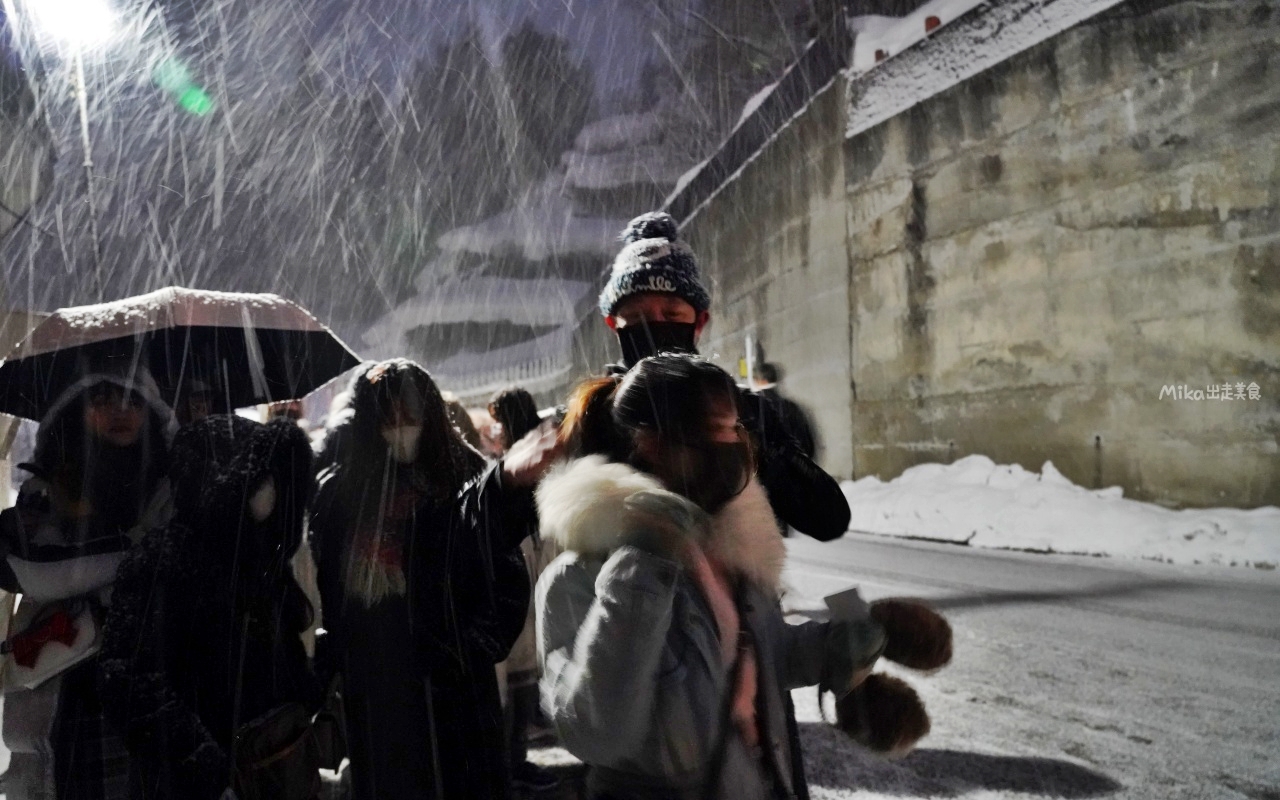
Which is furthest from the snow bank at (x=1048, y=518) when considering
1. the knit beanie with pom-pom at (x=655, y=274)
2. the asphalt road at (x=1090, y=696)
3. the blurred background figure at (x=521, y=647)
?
the knit beanie with pom-pom at (x=655, y=274)

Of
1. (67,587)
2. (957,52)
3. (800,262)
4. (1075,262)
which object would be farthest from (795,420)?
(800,262)

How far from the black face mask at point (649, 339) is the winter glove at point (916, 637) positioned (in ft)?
2.96

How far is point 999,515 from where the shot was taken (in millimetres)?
11359

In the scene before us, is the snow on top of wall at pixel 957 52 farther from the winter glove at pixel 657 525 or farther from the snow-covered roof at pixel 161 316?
the winter glove at pixel 657 525

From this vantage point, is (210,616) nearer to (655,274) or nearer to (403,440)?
(403,440)

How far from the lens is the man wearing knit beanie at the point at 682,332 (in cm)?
183

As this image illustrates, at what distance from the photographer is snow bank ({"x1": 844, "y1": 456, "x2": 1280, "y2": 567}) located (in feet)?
28.8

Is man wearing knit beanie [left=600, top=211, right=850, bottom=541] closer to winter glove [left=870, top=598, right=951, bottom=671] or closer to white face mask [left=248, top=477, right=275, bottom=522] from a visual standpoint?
winter glove [left=870, top=598, right=951, bottom=671]

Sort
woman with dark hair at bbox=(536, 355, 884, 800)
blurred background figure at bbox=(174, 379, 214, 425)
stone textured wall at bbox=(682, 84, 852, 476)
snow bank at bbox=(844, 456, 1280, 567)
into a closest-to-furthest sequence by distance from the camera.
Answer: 1. woman with dark hair at bbox=(536, 355, 884, 800)
2. blurred background figure at bbox=(174, 379, 214, 425)
3. snow bank at bbox=(844, 456, 1280, 567)
4. stone textured wall at bbox=(682, 84, 852, 476)

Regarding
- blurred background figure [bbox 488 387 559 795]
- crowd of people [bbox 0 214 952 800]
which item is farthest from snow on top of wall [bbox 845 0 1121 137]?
crowd of people [bbox 0 214 952 800]

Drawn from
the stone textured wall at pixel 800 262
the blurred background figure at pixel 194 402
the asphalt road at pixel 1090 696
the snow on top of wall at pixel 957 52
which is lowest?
the asphalt road at pixel 1090 696

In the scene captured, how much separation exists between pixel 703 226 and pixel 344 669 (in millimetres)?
22572

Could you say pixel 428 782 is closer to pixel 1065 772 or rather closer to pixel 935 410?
pixel 1065 772

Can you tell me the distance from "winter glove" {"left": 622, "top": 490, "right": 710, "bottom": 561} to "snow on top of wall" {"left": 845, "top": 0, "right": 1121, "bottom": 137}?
13.2m
